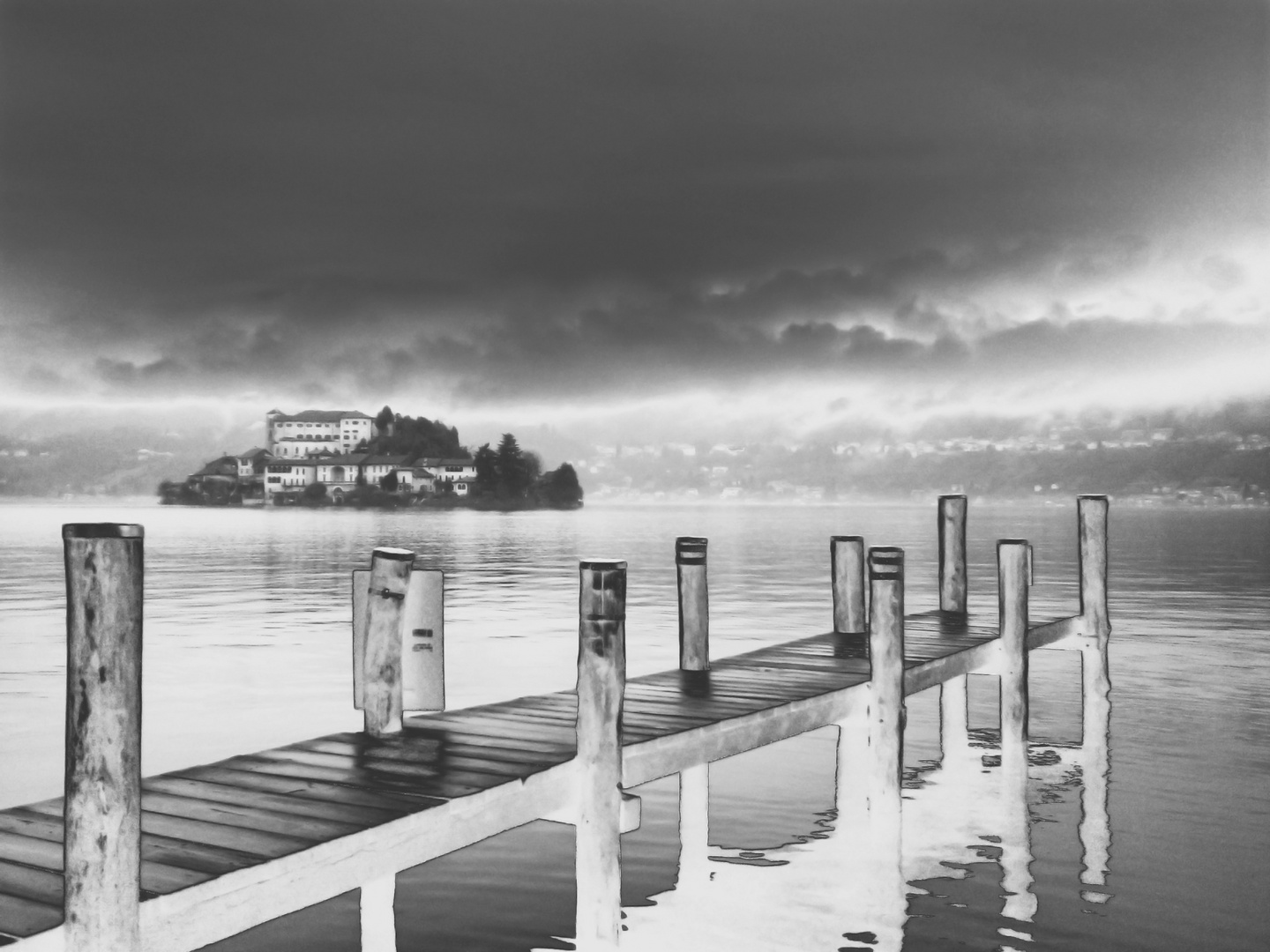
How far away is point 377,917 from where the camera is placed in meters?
8.02

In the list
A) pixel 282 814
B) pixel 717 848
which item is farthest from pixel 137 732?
pixel 717 848

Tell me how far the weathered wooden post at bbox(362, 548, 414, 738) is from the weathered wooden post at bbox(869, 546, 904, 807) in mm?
3768

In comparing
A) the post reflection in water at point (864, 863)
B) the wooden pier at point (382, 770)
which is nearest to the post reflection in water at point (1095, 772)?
the post reflection in water at point (864, 863)

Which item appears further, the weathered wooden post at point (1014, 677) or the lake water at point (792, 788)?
the weathered wooden post at point (1014, 677)

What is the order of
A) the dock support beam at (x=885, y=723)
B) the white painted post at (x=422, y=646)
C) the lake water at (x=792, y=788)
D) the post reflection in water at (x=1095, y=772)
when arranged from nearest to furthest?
the white painted post at (x=422, y=646) < the lake water at (x=792, y=788) < the dock support beam at (x=885, y=723) < the post reflection in water at (x=1095, y=772)

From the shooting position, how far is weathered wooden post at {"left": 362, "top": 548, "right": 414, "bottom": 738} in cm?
766

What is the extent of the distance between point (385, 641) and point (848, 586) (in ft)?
23.0

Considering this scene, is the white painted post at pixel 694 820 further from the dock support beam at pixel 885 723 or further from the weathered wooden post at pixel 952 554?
the weathered wooden post at pixel 952 554

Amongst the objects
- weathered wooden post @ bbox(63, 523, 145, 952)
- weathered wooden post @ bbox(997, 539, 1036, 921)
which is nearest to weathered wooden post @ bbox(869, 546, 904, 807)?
weathered wooden post @ bbox(997, 539, 1036, 921)

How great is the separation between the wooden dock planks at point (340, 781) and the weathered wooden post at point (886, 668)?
0.23m

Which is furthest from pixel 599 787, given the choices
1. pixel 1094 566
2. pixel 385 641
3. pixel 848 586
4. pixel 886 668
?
pixel 1094 566

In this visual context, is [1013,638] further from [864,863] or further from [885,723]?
[864,863]

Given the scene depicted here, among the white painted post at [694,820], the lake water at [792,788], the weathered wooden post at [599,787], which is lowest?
the lake water at [792,788]

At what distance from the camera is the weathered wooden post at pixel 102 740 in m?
4.47
